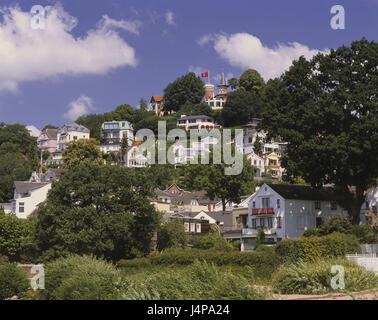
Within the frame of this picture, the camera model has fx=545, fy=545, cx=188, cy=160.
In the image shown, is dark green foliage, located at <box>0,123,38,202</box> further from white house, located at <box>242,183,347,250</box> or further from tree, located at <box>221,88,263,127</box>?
white house, located at <box>242,183,347,250</box>

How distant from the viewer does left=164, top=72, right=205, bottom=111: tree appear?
17475cm

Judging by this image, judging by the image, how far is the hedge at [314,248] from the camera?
109 ft

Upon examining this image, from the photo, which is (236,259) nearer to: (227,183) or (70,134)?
(227,183)

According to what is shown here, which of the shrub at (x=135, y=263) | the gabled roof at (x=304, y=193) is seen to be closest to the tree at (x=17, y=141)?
the gabled roof at (x=304, y=193)

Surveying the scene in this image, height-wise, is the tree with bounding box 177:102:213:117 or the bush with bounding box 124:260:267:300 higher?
the tree with bounding box 177:102:213:117

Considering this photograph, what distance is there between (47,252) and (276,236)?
2626 centimetres

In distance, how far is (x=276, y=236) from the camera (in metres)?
58.8

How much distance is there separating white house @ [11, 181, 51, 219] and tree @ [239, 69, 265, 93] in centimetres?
10543

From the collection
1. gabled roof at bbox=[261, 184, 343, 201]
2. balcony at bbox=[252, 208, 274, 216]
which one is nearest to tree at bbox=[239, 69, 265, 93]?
gabled roof at bbox=[261, 184, 343, 201]

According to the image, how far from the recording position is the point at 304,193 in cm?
6019

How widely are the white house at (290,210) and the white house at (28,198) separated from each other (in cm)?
2771

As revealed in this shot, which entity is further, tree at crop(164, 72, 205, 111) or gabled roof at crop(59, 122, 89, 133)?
tree at crop(164, 72, 205, 111)

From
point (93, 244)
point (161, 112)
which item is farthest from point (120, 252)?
point (161, 112)
